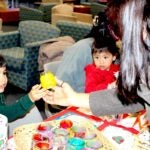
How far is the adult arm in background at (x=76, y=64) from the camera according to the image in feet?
8.08

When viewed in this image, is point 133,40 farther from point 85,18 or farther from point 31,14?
point 31,14

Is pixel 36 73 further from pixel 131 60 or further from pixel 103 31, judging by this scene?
pixel 131 60

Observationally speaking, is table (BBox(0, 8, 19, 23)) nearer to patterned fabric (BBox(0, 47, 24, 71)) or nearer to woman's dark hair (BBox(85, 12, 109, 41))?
patterned fabric (BBox(0, 47, 24, 71))

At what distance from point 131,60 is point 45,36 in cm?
351

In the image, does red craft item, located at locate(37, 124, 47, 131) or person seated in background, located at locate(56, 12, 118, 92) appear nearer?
red craft item, located at locate(37, 124, 47, 131)

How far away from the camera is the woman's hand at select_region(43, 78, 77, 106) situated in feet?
5.60

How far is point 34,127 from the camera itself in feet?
5.15

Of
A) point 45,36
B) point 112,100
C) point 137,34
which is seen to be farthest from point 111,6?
point 45,36

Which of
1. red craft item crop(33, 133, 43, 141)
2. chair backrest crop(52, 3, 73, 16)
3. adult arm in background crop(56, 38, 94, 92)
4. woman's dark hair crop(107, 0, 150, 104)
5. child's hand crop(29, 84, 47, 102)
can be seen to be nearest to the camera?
woman's dark hair crop(107, 0, 150, 104)


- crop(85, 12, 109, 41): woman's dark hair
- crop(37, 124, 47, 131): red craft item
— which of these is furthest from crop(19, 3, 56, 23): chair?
crop(37, 124, 47, 131): red craft item

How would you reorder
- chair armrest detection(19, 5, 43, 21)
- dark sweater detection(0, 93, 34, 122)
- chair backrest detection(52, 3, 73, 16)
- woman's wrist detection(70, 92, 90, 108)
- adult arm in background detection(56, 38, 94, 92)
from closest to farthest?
woman's wrist detection(70, 92, 90, 108) < dark sweater detection(0, 93, 34, 122) < adult arm in background detection(56, 38, 94, 92) < chair backrest detection(52, 3, 73, 16) < chair armrest detection(19, 5, 43, 21)

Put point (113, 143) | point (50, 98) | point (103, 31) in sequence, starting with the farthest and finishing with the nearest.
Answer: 1. point (103, 31)
2. point (50, 98)
3. point (113, 143)

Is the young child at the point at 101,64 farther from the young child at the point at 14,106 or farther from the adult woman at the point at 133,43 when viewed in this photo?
Answer: the adult woman at the point at 133,43

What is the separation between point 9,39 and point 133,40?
3.73 metres
